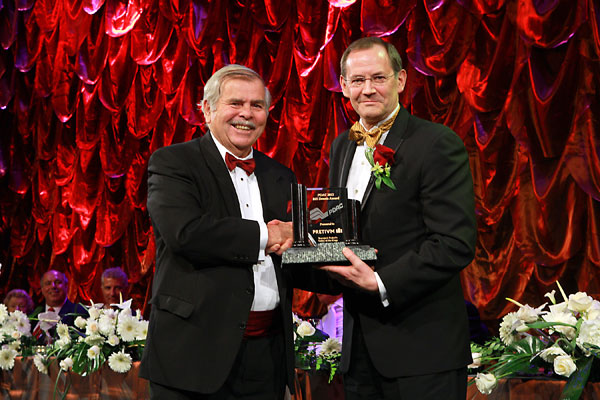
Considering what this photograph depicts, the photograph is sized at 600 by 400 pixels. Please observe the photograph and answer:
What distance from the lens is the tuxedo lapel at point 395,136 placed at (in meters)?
2.13

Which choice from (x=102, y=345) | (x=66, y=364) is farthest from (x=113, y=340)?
(x=66, y=364)

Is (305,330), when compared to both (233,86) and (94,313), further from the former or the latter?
(233,86)

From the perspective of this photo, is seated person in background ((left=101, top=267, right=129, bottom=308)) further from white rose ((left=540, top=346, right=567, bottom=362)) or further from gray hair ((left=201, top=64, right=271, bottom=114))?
white rose ((left=540, top=346, right=567, bottom=362))

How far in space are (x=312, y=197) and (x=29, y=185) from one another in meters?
6.09

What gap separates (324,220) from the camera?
208 cm

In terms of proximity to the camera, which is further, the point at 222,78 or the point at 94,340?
the point at 94,340

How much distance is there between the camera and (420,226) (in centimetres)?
Answer: 209

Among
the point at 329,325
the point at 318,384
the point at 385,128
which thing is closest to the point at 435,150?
the point at 385,128

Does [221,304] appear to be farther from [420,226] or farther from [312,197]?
[420,226]

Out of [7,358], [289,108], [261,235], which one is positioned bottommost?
[7,358]

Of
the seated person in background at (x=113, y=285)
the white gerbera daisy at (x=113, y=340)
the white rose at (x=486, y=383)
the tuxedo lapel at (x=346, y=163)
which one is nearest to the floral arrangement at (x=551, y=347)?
the white rose at (x=486, y=383)

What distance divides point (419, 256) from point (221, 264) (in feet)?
1.94

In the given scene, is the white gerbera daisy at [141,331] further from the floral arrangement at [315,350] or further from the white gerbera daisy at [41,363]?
the floral arrangement at [315,350]

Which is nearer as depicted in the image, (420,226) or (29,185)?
(420,226)
